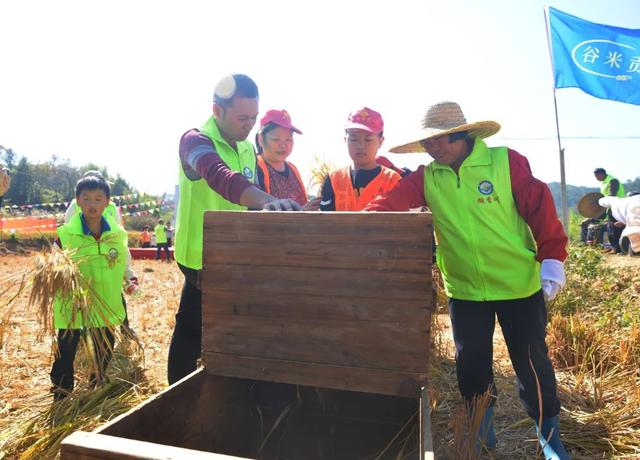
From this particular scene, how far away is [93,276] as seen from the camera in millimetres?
3309

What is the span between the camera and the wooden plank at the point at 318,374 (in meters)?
1.67

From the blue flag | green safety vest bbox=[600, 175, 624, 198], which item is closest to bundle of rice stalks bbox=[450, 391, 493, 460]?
the blue flag

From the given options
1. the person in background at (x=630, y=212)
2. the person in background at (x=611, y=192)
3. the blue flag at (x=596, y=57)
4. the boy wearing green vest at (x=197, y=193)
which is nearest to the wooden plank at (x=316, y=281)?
the boy wearing green vest at (x=197, y=193)

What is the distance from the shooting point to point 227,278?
1861 mm

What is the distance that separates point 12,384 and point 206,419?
2.45 metres

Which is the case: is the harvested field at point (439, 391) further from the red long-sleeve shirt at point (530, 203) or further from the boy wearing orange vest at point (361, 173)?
the boy wearing orange vest at point (361, 173)

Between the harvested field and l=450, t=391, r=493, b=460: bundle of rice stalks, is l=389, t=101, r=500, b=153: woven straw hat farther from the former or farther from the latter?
the harvested field

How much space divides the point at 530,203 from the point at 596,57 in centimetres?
822

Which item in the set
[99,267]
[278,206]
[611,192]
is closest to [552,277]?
[278,206]

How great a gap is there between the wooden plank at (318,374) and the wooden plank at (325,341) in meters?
0.02

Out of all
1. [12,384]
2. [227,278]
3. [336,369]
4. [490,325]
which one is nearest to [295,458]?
[336,369]

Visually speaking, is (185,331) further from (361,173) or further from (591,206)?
(591,206)

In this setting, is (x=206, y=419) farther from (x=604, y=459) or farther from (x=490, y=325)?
(x=604, y=459)

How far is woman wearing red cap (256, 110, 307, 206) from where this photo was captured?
10.6 ft
